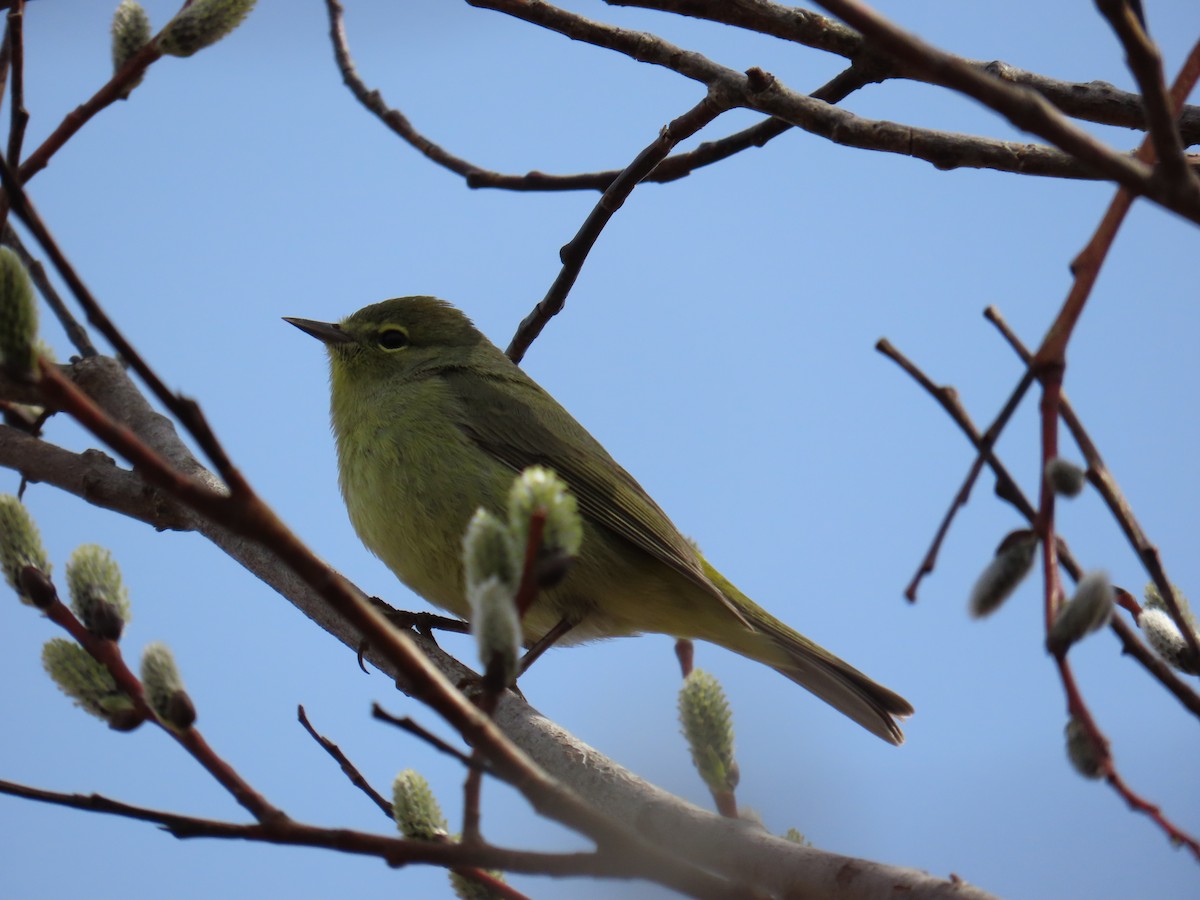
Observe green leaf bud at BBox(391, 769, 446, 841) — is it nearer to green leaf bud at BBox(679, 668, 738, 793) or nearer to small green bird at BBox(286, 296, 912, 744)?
green leaf bud at BBox(679, 668, 738, 793)

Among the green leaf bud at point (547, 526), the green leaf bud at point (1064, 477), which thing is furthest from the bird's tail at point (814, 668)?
the green leaf bud at point (547, 526)

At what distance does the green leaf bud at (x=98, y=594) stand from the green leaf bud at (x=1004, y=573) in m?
1.30

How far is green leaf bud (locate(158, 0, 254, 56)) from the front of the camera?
290 centimetres

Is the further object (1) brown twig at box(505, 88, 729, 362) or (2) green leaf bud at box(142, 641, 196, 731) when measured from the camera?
(1) brown twig at box(505, 88, 729, 362)

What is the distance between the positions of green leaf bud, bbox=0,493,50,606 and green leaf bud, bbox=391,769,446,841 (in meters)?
0.74

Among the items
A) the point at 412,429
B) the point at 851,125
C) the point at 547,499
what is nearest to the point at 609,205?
the point at 851,125

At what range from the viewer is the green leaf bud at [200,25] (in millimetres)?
Answer: 2902

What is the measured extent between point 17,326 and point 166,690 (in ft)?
1.93

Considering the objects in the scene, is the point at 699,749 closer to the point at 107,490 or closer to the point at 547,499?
the point at 547,499

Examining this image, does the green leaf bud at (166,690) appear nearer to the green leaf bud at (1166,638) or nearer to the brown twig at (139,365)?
the brown twig at (139,365)

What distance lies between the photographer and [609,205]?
368 centimetres

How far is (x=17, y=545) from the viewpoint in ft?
6.68

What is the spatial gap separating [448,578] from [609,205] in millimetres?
1472

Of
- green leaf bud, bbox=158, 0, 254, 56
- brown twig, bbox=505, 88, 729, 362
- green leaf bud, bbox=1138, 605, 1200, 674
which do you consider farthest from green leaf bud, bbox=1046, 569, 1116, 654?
green leaf bud, bbox=158, 0, 254, 56
